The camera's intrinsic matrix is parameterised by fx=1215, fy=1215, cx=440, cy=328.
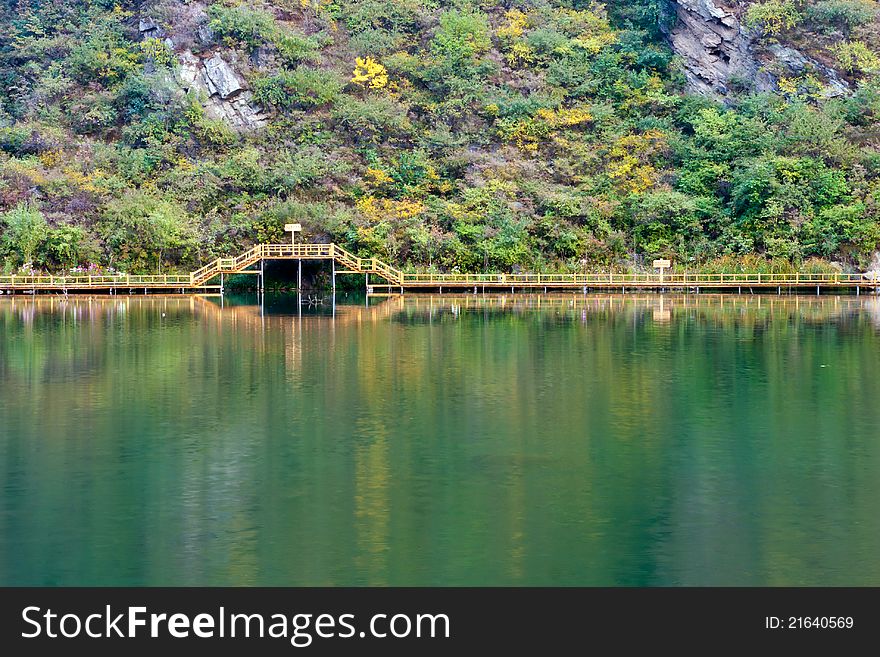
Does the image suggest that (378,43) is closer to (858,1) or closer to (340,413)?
(858,1)

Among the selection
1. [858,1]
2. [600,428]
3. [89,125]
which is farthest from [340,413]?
[858,1]

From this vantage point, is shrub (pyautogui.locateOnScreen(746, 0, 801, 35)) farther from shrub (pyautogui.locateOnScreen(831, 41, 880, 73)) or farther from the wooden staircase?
the wooden staircase

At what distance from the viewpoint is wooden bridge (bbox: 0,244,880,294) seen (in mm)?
67812

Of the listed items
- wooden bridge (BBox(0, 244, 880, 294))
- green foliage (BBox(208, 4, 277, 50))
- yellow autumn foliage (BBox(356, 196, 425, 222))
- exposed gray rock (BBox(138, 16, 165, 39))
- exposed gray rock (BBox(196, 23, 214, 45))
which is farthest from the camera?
exposed gray rock (BBox(138, 16, 165, 39))

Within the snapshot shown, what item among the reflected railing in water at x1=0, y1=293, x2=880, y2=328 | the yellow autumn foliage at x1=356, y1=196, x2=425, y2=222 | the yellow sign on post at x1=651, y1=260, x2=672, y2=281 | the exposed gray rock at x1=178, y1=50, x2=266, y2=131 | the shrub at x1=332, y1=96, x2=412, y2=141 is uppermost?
the exposed gray rock at x1=178, y1=50, x2=266, y2=131

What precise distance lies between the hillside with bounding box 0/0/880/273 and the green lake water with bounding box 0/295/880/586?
2927cm

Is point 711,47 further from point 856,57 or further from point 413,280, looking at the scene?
point 413,280

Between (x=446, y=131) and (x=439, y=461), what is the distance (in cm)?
5976

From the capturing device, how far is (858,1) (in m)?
84.6

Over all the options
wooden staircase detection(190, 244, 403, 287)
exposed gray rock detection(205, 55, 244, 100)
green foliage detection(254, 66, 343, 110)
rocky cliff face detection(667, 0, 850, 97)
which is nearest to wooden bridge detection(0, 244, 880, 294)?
wooden staircase detection(190, 244, 403, 287)

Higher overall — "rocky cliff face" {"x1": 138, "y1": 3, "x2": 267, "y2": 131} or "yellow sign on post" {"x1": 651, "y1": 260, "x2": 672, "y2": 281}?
"rocky cliff face" {"x1": 138, "y1": 3, "x2": 267, "y2": 131}

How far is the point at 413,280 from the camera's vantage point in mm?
70062

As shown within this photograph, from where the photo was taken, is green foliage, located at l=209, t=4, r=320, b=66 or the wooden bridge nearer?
the wooden bridge

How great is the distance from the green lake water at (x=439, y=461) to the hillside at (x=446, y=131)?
29.3 metres
